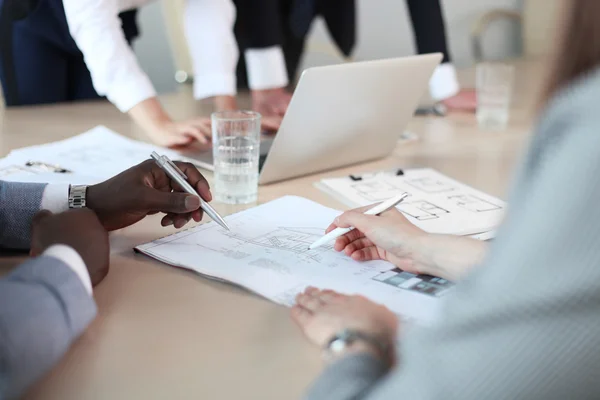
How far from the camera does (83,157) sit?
1223mm

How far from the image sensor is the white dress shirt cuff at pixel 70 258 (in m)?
0.62

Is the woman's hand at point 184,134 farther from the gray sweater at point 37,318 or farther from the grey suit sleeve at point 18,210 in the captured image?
the gray sweater at point 37,318

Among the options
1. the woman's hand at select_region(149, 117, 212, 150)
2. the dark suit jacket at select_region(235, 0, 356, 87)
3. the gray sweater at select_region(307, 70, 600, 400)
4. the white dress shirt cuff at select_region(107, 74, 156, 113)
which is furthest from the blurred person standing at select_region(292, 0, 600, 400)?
the dark suit jacket at select_region(235, 0, 356, 87)

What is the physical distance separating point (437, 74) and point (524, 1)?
1875 millimetres

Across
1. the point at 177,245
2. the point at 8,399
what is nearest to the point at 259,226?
the point at 177,245

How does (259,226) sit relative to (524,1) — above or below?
below

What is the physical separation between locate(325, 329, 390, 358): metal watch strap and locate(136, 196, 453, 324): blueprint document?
10 centimetres

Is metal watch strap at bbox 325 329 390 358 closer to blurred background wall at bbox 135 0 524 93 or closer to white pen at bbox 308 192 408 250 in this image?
white pen at bbox 308 192 408 250

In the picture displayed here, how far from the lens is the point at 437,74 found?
1690mm

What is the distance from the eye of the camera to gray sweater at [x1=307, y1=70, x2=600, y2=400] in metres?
0.42

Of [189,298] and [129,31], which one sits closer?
[189,298]

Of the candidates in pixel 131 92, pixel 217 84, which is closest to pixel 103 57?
pixel 131 92

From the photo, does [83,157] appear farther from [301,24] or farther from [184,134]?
[301,24]

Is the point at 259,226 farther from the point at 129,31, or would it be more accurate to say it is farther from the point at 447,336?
the point at 129,31
